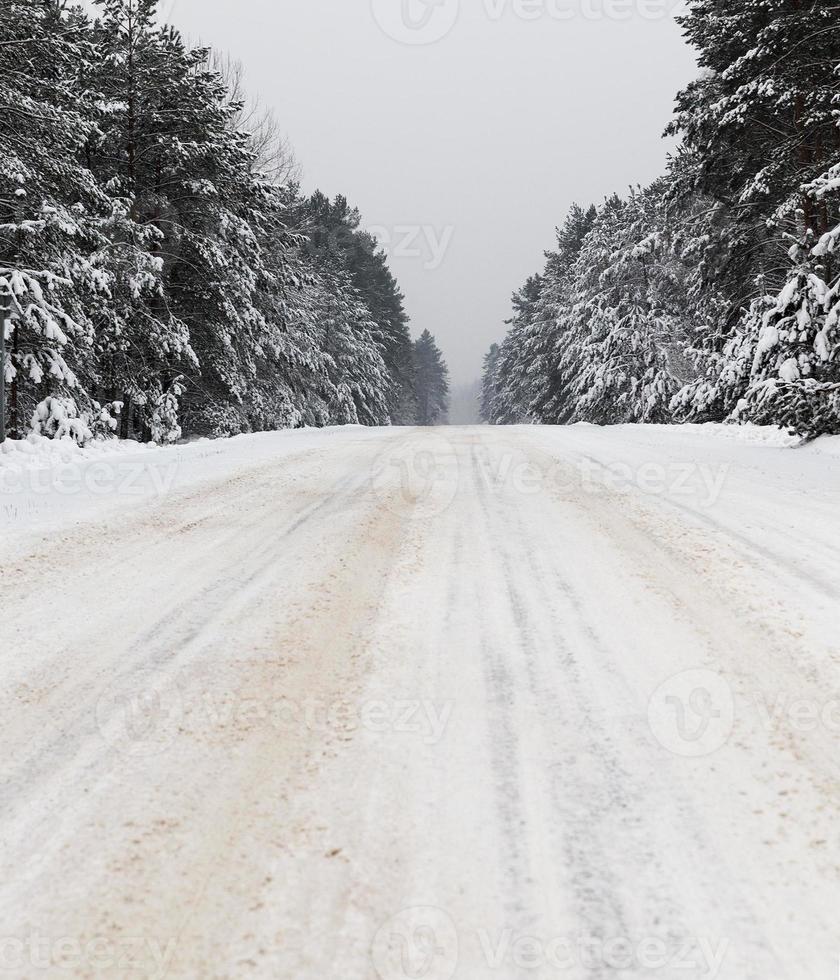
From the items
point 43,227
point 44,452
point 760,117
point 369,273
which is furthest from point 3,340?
point 369,273

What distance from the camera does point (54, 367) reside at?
10391 mm

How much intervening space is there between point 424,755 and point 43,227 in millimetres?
11650

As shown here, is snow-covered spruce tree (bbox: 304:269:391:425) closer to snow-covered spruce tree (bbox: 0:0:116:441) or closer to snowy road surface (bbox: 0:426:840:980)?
Answer: snow-covered spruce tree (bbox: 0:0:116:441)

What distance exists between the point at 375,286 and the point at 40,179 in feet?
131

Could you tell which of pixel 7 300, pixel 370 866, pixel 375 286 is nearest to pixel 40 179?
pixel 7 300

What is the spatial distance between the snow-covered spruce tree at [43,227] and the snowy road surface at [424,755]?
22.0ft

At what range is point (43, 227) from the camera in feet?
34.8

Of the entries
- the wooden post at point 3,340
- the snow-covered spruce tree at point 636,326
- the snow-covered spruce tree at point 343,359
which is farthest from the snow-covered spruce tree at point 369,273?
the wooden post at point 3,340

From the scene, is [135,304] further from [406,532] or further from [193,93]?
[406,532]

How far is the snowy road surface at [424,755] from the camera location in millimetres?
1505

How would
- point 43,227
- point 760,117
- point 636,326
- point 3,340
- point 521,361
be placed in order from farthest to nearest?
1. point 521,361
2. point 636,326
3. point 760,117
4. point 43,227
5. point 3,340

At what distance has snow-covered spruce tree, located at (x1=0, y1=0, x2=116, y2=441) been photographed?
10148 mm

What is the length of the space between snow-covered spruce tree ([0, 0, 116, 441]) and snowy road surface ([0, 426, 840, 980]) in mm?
6699

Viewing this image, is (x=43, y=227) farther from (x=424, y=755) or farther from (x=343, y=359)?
(x=343, y=359)
